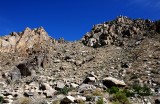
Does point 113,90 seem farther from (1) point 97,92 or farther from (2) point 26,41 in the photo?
(2) point 26,41

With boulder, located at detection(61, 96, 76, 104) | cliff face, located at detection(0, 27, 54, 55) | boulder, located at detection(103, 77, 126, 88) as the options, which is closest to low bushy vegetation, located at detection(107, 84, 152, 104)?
boulder, located at detection(103, 77, 126, 88)

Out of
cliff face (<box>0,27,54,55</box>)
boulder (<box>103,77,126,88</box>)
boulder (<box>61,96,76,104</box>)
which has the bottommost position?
boulder (<box>61,96,76,104</box>)

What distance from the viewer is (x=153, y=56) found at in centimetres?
3750

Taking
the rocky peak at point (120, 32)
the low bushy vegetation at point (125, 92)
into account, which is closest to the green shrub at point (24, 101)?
the low bushy vegetation at point (125, 92)

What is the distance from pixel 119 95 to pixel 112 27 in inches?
1030

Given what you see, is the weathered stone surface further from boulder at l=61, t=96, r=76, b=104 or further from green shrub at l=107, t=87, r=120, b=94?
green shrub at l=107, t=87, r=120, b=94

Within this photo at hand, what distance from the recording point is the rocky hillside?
87.2 feet

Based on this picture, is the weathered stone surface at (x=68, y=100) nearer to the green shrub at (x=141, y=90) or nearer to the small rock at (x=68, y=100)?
the small rock at (x=68, y=100)

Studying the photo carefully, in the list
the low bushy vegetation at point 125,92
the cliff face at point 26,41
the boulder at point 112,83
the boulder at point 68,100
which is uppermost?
the cliff face at point 26,41

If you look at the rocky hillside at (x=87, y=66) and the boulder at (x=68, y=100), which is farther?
the rocky hillside at (x=87, y=66)

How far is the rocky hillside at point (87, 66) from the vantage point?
26.6 m

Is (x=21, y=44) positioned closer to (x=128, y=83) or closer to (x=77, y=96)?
(x=128, y=83)

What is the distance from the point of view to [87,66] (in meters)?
39.2

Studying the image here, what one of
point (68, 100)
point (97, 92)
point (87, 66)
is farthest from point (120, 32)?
point (68, 100)
